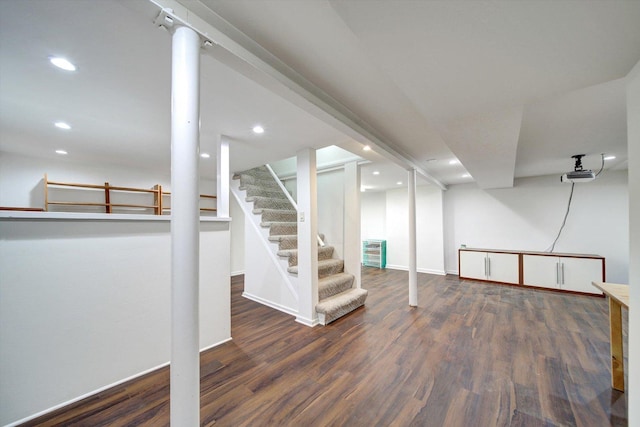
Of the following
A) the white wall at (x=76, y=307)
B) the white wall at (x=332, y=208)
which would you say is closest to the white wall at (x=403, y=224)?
the white wall at (x=332, y=208)

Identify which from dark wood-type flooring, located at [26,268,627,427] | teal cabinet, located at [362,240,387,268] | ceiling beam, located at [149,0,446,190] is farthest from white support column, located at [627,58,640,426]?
teal cabinet, located at [362,240,387,268]

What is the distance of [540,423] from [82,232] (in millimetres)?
3307

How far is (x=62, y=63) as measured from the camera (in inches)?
52.9

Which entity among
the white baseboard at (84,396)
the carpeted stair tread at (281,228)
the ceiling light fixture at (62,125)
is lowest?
the white baseboard at (84,396)

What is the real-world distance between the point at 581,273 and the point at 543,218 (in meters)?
1.18

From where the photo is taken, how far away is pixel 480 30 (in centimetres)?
90

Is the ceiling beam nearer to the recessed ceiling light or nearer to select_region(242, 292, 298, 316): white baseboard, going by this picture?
the recessed ceiling light

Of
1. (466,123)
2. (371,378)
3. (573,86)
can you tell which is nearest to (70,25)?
(466,123)

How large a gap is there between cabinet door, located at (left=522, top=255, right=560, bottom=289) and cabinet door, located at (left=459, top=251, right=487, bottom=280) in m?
0.68

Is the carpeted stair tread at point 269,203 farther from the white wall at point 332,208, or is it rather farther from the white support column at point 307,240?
the white support column at point 307,240

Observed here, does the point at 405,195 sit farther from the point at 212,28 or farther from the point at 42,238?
the point at 42,238

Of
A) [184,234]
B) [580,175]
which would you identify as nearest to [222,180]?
[184,234]

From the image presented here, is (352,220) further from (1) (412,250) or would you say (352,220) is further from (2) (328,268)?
(1) (412,250)

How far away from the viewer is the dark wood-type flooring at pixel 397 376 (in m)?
1.47
